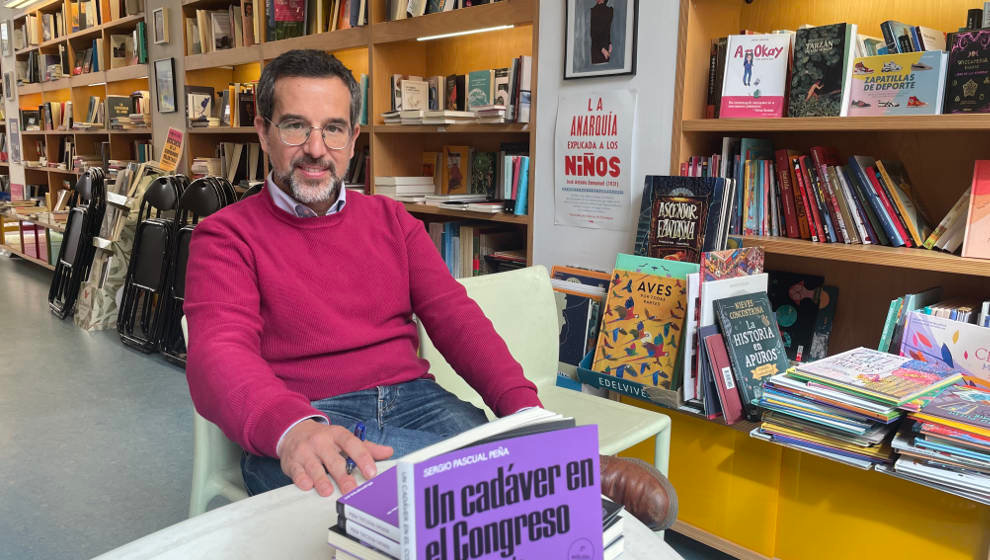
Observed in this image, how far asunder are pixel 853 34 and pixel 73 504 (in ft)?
9.28

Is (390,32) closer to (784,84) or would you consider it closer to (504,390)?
(784,84)

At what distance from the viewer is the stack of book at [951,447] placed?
4.86 feet

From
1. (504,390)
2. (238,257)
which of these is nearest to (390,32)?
(238,257)

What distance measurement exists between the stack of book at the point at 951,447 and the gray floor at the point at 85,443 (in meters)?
2.11

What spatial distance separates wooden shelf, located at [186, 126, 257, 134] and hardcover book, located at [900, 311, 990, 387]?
3.51 meters

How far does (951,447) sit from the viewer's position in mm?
1521

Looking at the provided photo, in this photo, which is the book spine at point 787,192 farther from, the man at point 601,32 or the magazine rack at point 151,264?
the magazine rack at point 151,264

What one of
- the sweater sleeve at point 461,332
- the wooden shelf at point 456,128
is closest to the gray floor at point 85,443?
the sweater sleeve at point 461,332

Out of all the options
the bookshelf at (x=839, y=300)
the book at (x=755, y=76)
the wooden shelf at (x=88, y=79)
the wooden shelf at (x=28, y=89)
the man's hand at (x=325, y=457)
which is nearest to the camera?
the man's hand at (x=325, y=457)

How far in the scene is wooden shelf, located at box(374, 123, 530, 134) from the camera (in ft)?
9.06

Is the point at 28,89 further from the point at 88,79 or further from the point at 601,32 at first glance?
the point at 601,32

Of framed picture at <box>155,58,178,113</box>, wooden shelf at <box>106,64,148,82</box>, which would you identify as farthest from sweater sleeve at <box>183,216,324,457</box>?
wooden shelf at <box>106,64,148,82</box>

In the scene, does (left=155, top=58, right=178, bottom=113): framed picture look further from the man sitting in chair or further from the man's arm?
the man's arm

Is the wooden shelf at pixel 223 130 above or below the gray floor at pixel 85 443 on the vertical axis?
above
